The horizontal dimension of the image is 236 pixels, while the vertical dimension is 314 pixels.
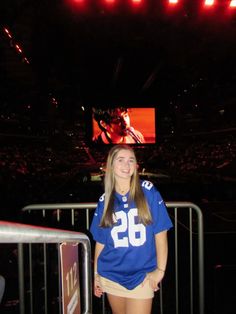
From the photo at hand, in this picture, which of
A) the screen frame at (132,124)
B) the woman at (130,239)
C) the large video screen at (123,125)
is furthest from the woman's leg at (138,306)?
the screen frame at (132,124)

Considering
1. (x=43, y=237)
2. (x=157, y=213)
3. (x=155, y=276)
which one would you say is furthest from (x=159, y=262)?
(x=43, y=237)

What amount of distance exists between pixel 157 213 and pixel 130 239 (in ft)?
0.91

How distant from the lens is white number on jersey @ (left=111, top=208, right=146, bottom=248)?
9.21 ft

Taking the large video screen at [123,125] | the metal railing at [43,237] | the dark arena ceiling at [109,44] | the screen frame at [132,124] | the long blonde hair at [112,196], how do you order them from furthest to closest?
the screen frame at [132,124] < the large video screen at [123,125] < the dark arena ceiling at [109,44] < the long blonde hair at [112,196] < the metal railing at [43,237]

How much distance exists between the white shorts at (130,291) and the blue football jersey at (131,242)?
0.04 metres

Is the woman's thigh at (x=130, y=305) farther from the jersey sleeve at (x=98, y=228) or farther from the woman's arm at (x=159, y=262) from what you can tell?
the jersey sleeve at (x=98, y=228)

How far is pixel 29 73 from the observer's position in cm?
1220

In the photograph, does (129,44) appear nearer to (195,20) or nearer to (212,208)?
(195,20)

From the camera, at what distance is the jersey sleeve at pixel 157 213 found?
281 centimetres

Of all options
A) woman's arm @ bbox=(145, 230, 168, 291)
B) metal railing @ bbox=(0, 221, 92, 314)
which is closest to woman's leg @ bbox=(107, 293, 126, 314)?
woman's arm @ bbox=(145, 230, 168, 291)

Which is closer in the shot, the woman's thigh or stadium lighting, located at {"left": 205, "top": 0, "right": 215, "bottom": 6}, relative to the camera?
the woman's thigh

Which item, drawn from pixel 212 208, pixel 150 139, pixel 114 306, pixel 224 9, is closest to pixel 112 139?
pixel 150 139

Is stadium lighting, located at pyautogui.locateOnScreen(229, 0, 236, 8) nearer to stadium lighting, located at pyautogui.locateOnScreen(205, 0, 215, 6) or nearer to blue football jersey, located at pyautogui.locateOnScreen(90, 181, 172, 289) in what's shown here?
stadium lighting, located at pyautogui.locateOnScreen(205, 0, 215, 6)

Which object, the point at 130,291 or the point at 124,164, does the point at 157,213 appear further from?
the point at 130,291
